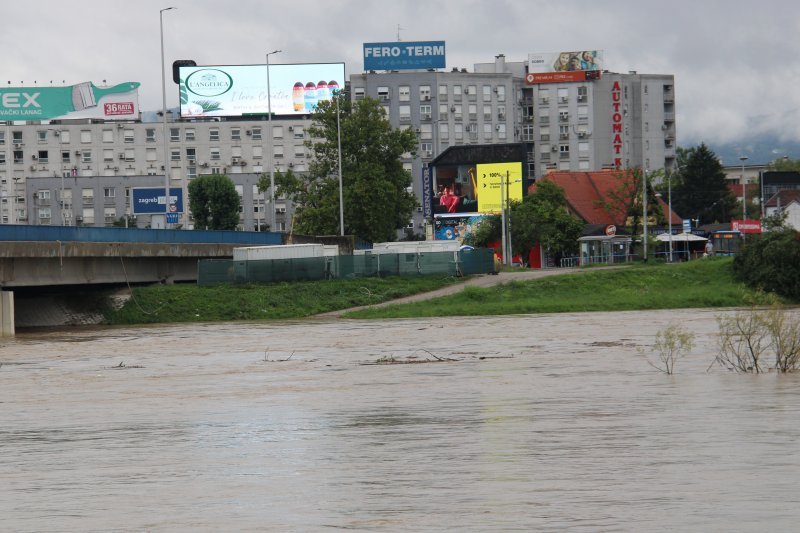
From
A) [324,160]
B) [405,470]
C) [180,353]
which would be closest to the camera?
[405,470]

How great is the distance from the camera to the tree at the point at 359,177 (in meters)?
93.5

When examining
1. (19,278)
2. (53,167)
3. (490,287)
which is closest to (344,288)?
(490,287)

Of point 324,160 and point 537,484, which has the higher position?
point 324,160

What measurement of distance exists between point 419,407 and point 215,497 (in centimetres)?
804

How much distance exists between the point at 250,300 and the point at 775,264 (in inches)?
1033

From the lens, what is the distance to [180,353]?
3938 cm

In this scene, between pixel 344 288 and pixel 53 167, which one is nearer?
pixel 344 288

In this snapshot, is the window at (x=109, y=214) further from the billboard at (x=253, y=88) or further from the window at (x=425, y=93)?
the window at (x=425, y=93)

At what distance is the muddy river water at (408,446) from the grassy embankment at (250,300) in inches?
1139

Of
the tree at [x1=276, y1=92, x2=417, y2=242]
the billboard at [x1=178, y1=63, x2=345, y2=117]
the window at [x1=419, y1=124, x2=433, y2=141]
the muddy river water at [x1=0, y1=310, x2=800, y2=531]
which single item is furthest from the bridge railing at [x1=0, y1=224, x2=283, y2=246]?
the window at [x1=419, y1=124, x2=433, y2=141]

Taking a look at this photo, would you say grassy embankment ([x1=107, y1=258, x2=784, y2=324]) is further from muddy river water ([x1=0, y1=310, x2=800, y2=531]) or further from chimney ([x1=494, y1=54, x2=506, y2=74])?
chimney ([x1=494, y1=54, x2=506, y2=74])

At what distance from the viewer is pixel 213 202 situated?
134250 mm

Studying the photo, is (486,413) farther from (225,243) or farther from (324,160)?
(324,160)

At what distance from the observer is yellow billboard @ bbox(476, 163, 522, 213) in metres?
112
